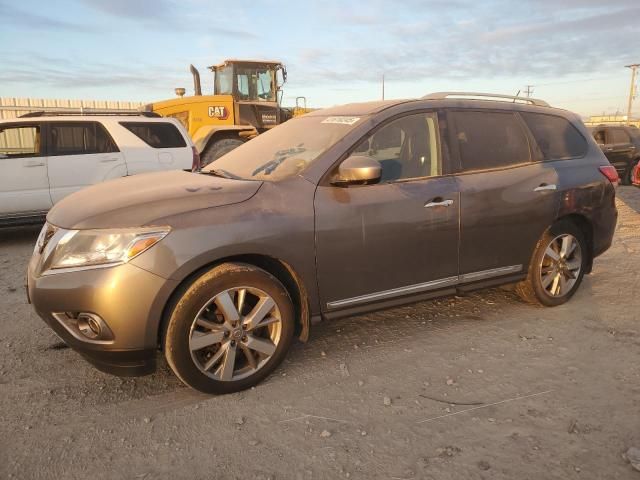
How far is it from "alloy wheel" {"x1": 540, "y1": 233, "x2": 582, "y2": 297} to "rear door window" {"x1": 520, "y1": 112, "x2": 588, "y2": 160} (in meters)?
0.71

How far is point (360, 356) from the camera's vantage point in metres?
3.37

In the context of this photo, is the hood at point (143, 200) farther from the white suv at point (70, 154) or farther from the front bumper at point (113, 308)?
the white suv at point (70, 154)

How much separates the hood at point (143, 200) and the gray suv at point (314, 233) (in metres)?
0.01

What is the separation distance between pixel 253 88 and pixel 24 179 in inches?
255

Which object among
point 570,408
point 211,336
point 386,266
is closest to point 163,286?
point 211,336

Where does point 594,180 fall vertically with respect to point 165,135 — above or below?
below

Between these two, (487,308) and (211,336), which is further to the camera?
(487,308)

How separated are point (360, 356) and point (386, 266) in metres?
0.64

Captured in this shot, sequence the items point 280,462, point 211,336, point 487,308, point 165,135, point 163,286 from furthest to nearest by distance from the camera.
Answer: point 165,135
point 487,308
point 211,336
point 163,286
point 280,462

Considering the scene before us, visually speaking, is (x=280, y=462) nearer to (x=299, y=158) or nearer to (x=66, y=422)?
(x=66, y=422)

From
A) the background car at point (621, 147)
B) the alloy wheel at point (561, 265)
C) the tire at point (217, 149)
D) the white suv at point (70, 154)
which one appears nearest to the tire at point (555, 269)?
the alloy wheel at point (561, 265)

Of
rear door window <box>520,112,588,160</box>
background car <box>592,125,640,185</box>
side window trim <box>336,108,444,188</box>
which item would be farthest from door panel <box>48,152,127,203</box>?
background car <box>592,125,640,185</box>

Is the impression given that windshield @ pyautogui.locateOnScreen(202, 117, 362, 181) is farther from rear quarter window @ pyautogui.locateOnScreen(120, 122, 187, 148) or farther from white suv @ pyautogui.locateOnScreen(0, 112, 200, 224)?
rear quarter window @ pyautogui.locateOnScreen(120, 122, 187, 148)

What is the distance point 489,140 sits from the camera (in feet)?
12.7
